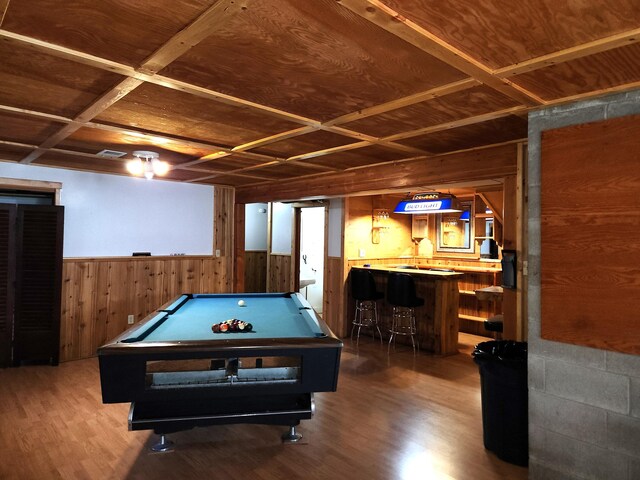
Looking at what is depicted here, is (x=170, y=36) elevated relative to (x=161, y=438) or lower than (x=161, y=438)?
elevated

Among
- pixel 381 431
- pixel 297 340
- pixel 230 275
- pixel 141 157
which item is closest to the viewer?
pixel 297 340

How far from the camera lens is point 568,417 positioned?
230 cm

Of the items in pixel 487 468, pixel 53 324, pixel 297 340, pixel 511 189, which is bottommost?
pixel 487 468

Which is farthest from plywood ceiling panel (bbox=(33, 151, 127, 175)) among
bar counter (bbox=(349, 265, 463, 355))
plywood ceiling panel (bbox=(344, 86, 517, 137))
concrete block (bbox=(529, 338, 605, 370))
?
concrete block (bbox=(529, 338, 605, 370))

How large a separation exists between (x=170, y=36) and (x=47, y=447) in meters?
2.83

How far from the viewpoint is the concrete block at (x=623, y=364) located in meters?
2.07

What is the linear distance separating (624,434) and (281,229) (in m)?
6.84

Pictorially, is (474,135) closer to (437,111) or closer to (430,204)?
(437,111)

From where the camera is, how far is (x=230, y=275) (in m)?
6.38

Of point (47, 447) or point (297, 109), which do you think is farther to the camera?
point (47, 447)

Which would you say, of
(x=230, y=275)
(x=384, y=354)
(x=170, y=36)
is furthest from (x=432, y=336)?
(x=170, y=36)

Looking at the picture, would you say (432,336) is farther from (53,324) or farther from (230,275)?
(53,324)

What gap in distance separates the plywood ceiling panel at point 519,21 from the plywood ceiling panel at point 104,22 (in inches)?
31.1

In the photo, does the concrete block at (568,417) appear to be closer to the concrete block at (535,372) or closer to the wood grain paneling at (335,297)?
the concrete block at (535,372)
